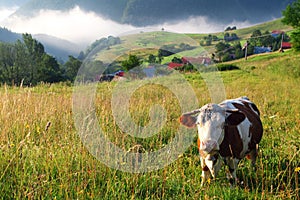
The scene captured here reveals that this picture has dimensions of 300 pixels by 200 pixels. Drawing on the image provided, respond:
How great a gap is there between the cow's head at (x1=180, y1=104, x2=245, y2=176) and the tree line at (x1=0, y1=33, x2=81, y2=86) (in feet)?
119

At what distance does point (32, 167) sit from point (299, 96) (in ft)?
33.5

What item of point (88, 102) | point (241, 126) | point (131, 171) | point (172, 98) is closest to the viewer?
point (131, 171)

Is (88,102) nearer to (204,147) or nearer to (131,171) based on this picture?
(131,171)

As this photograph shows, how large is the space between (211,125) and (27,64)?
40.9 m

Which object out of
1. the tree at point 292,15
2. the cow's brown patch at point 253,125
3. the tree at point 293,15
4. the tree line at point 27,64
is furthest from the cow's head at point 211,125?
the tree line at point 27,64

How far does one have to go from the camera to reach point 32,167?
9.96 ft

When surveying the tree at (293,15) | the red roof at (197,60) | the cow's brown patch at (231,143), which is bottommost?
the cow's brown patch at (231,143)

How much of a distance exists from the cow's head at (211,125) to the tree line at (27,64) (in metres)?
36.4

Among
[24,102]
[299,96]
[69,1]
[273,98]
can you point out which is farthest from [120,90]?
[69,1]

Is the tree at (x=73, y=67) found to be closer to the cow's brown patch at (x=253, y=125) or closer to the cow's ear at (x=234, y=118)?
the cow's brown patch at (x=253, y=125)

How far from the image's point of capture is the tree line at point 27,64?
38219 mm

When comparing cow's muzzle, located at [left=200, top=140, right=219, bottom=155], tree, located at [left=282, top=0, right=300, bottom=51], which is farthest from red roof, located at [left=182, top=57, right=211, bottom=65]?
tree, located at [left=282, top=0, right=300, bottom=51]

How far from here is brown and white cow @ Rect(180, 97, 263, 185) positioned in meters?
3.09

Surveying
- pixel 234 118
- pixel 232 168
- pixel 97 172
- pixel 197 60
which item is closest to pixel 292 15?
pixel 197 60
